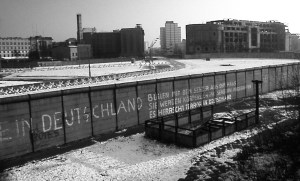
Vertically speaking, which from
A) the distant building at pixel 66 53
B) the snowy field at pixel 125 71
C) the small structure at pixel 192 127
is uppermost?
the distant building at pixel 66 53

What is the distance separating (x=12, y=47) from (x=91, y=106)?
195 metres

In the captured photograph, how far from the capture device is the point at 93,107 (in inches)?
847

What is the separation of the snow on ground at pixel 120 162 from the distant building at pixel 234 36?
439ft

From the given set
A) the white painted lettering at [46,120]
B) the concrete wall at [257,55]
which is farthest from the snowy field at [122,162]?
the concrete wall at [257,55]

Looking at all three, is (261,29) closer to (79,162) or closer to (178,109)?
(178,109)

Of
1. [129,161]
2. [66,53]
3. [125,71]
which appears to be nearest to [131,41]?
[66,53]

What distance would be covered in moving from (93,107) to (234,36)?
5634 inches

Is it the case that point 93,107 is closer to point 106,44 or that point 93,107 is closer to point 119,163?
point 119,163

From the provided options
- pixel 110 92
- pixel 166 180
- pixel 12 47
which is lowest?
pixel 166 180

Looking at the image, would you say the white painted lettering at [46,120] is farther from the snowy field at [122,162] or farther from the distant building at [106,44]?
the distant building at [106,44]

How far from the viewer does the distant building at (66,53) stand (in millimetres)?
145125

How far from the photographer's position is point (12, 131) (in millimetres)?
17500

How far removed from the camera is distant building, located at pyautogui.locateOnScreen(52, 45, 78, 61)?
145m

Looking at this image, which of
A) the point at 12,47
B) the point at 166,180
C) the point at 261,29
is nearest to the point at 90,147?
the point at 166,180
